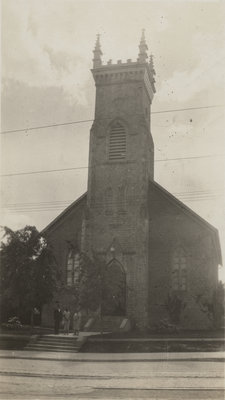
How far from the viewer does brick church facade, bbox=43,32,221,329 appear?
113 ft

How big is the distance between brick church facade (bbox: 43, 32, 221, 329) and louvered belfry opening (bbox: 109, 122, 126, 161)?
70mm

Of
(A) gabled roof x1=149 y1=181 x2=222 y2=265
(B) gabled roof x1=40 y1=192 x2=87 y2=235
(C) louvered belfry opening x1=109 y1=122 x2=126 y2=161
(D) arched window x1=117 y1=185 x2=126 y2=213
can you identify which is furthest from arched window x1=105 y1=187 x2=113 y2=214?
(A) gabled roof x1=149 y1=181 x2=222 y2=265

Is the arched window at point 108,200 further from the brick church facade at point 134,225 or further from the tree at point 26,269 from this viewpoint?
the tree at point 26,269

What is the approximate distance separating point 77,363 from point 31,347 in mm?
5485

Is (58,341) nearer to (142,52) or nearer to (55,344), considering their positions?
(55,344)

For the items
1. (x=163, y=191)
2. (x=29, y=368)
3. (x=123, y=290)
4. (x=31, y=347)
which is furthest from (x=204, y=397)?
(x=163, y=191)

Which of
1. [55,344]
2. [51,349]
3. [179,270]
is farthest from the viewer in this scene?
[179,270]

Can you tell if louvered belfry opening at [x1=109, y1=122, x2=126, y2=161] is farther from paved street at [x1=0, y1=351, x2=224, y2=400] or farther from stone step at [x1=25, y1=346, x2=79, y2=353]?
paved street at [x1=0, y1=351, x2=224, y2=400]

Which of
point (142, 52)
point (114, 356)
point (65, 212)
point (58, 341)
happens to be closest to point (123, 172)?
point (65, 212)

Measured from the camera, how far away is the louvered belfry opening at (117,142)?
120ft

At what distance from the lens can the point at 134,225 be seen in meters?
35.3

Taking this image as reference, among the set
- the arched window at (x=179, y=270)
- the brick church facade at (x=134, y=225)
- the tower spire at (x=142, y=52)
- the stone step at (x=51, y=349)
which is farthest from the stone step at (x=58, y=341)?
the tower spire at (x=142, y=52)

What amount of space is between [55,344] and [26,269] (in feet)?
14.8

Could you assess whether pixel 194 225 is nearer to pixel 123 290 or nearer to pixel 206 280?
pixel 206 280
